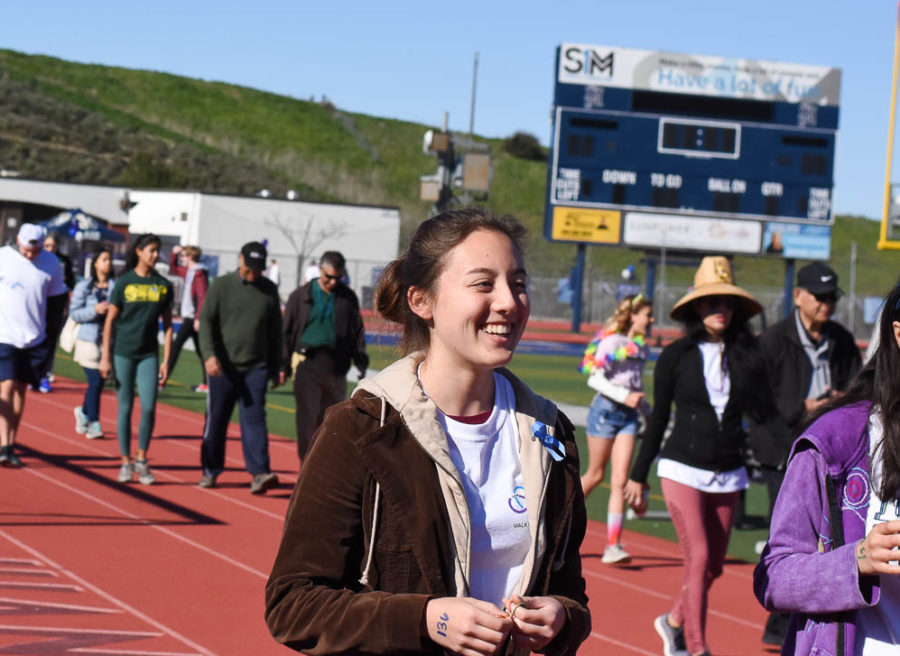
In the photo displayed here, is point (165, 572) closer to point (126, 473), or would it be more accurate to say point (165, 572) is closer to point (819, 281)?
point (126, 473)

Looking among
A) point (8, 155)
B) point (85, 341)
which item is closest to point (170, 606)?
point (85, 341)

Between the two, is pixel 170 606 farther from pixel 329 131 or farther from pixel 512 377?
pixel 329 131

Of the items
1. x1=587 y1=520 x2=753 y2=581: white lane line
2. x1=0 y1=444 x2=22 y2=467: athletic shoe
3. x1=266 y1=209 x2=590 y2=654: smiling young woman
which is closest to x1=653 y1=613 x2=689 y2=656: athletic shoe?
x1=587 y1=520 x2=753 y2=581: white lane line

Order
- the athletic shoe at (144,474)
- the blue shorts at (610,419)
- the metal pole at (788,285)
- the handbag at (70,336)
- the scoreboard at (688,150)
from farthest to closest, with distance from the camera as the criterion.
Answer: the metal pole at (788,285) → the scoreboard at (688,150) → the handbag at (70,336) → the athletic shoe at (144,474) → the blue shorts at (610,419)

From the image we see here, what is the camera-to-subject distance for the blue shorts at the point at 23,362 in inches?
427

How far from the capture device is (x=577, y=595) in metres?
2.88

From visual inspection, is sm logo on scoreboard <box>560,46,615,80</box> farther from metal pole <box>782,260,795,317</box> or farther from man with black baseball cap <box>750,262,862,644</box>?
man with black baseball cap <box>750,262,862,644</box>

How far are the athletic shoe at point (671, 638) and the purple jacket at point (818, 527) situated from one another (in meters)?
3.72

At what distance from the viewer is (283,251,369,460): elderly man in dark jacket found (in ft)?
34.2

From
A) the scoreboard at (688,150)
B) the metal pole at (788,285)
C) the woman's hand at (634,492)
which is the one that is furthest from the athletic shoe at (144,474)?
the metal pole at (788,285)

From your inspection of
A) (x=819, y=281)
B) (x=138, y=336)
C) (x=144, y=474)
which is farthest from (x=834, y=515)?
(x=144, y=474)

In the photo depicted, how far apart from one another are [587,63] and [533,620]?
138 ft

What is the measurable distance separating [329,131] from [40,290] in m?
109

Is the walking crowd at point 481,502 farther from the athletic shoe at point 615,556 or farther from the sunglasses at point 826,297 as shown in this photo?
the athletic shoe at point 615,556
